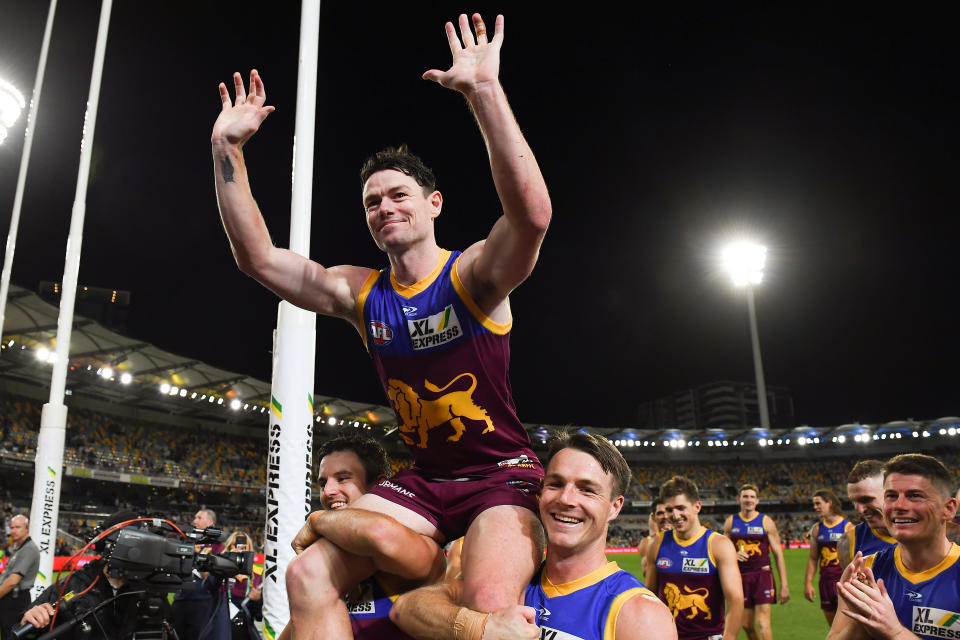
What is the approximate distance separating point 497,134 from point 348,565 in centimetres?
182

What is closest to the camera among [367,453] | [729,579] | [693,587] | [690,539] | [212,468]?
[367,453]

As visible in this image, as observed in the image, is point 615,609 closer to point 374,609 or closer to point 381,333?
point 374,609

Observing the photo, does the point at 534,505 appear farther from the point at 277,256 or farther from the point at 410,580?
the point at 277,256

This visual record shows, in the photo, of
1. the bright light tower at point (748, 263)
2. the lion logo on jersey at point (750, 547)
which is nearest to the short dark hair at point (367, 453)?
the lion logo on jersey at point (750, 547)

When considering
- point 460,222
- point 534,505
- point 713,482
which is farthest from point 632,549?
point 534,505

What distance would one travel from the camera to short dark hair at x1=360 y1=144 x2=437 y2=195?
127 inches

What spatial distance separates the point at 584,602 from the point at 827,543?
11.4 m

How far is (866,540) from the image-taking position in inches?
296

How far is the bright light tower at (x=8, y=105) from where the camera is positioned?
58.9 feet

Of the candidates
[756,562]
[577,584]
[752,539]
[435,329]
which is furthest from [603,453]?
[752,539]

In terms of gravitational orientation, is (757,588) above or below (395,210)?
below

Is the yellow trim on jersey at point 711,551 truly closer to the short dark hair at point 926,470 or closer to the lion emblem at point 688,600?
the lion emblem at point 688,600

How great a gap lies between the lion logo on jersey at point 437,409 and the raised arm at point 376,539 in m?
0.44

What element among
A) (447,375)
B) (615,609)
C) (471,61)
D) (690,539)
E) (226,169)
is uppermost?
(471,61)
